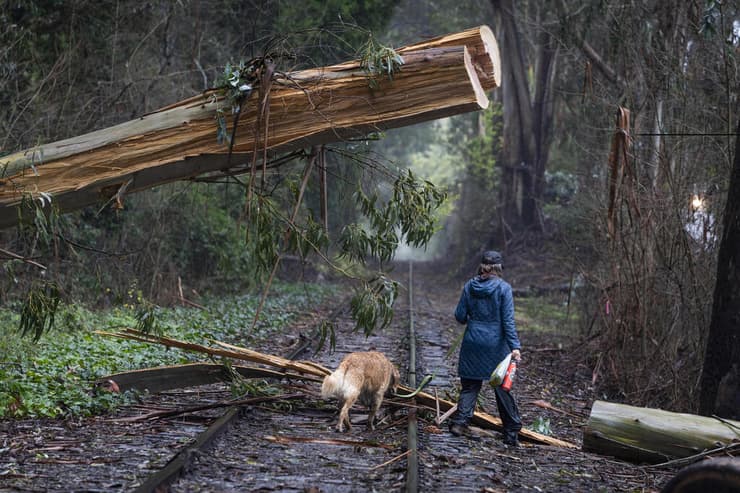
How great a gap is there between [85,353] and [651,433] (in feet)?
24.1

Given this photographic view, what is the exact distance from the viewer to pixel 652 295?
11.4 m

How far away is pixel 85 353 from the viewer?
10594 mm

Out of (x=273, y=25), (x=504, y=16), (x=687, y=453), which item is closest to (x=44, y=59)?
(x=273, y=25)

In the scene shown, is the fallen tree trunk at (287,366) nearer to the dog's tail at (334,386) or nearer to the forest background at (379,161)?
the forest background at (379,161)

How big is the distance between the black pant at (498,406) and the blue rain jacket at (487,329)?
179 mm

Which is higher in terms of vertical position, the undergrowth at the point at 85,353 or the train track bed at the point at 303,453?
the train track bed at the point at 303,453

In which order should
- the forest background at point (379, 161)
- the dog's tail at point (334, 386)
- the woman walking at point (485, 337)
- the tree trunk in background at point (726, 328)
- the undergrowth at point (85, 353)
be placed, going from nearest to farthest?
the dog's tail at point (334, 386), the woman walking at point (485, 337), the undergrowth at point (85, 353), the tree trunk in background at point (726, 328), the forest background at point (379, 161)

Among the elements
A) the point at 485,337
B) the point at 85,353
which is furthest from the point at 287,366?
the point at 85,353

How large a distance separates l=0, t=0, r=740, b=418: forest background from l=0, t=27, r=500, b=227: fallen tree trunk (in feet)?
1.22


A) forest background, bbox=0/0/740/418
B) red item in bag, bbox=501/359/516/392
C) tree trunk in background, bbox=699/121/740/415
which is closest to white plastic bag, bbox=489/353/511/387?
red item in bag, bbox=501/359/516/392

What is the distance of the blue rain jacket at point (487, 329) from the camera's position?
7852mm

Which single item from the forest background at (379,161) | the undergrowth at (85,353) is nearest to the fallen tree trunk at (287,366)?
the undergrowth at (85,353)

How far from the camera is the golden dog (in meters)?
7.54

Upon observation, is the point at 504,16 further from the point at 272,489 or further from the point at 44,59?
the point at 272,489
